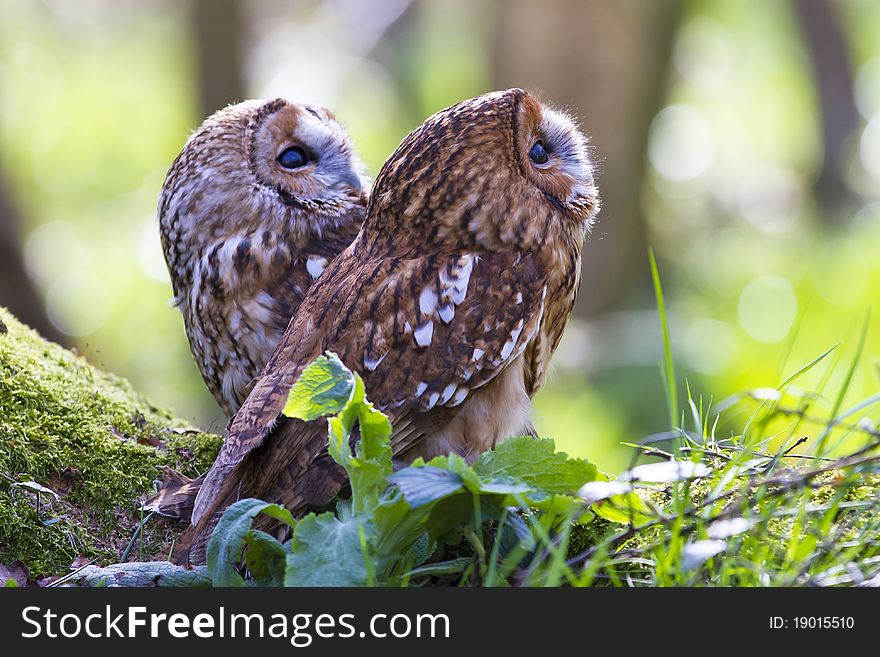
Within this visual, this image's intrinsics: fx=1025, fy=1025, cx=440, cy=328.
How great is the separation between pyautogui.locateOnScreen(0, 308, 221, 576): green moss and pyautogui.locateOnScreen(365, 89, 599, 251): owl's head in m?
0.93

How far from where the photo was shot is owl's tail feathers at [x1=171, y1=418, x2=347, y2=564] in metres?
2.37

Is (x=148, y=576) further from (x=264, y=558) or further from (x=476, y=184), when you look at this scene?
(x=476, y=184)

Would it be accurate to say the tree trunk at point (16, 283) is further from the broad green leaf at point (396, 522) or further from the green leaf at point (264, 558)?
the broad green leaf at point (396, 522)

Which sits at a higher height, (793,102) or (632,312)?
(793,102)

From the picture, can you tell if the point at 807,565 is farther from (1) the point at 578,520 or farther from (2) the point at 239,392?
(2) the point at 239,392

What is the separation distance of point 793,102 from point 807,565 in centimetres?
1276

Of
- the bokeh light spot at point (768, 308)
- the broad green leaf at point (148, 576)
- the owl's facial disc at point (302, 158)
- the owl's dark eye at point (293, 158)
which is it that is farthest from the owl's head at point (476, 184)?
the bokeh light spot at point (768, 308)

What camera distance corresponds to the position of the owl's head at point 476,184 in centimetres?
272

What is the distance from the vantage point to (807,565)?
2014 millimetres

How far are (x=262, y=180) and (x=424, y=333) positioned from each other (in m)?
1.16

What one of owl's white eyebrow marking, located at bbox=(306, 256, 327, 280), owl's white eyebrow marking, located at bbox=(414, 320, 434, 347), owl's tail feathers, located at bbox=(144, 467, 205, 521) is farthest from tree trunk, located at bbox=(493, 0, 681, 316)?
owl's tail feathers, located at bbox=(144, 467, 205, 521)

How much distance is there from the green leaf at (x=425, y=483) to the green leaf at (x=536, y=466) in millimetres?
173

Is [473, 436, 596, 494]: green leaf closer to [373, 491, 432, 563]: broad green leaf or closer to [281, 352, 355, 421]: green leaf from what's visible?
[373, 491, 432, 563]: broad green leaf
